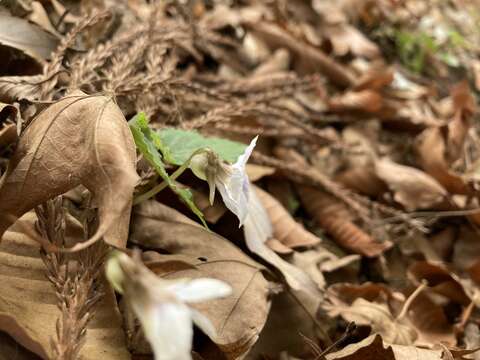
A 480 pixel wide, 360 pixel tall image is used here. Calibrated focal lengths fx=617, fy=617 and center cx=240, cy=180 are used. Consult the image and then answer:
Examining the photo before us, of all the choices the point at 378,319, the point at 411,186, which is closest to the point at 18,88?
the point at 378,319

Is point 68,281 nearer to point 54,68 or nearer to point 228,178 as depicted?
point 228,178

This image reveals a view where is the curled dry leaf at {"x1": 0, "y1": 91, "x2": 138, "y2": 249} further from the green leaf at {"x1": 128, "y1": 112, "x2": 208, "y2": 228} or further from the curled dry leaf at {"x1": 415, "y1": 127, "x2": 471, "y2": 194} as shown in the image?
the curled dry leaf at {"x1": 415, "y1": 127, "x2": 471, "y2": 194}

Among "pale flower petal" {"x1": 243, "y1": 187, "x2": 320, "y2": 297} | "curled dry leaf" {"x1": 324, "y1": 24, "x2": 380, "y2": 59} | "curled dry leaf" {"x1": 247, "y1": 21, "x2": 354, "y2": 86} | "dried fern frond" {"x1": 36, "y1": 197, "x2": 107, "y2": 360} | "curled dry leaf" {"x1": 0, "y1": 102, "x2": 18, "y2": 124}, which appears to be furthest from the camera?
"curled dry leaf" {"x1": 324, "y1": 24, "x2": 380, "y2": 59}

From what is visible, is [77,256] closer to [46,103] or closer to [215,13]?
[46,103]

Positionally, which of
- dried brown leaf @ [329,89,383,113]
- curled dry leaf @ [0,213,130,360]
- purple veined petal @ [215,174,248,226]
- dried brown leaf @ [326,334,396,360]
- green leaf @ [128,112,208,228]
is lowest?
dried brown leaf @ [329,89,383,113]

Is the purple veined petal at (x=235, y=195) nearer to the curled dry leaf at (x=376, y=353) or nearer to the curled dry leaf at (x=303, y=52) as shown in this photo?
the curled dry leaf at (x=376, y=353)

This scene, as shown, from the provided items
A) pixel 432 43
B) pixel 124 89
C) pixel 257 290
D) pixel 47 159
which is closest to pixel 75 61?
pixel 124 89

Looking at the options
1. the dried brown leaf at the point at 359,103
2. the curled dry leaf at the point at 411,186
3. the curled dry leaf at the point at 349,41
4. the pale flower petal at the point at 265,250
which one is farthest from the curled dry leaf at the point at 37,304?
the curled dry leaf at the point at 349,41

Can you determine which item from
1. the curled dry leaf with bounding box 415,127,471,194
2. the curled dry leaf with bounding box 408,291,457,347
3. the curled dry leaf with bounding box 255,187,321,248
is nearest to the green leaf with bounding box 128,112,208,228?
the curled dry leaf with bounding box 255,187,321,248
